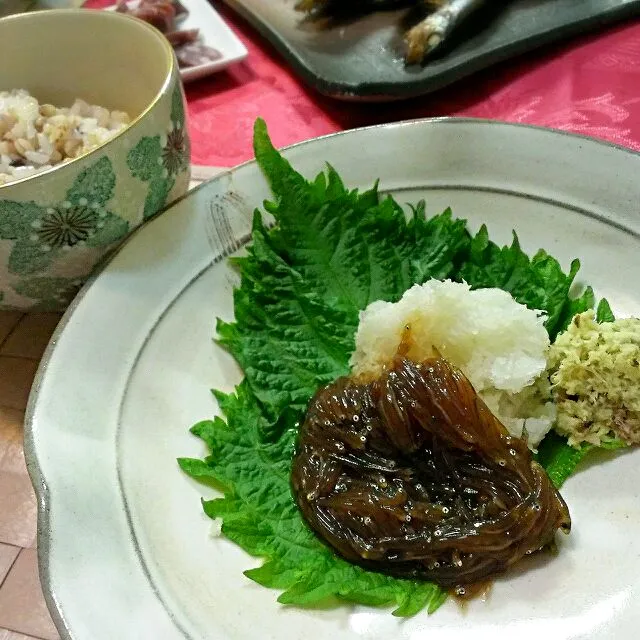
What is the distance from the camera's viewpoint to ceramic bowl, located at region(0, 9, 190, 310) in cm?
153

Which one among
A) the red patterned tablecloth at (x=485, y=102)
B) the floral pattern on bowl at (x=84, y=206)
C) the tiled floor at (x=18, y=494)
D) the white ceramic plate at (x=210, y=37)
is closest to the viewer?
the tiled floor at (x=18, y=494)

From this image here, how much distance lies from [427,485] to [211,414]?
54 centimetres

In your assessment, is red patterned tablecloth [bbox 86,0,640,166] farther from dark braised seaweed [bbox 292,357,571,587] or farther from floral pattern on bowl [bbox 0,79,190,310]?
dark braised seaweed [bbox 292,357,571,587]

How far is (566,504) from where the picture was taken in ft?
4.55

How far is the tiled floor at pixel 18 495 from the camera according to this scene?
4.64 ft

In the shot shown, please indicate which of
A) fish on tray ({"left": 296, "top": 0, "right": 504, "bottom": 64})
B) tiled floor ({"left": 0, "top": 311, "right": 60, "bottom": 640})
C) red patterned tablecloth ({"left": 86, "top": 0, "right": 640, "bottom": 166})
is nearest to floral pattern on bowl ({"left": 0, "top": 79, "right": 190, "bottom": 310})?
tiled floor ({"left": 0, "top": 311, "right": 60, "bottom": 640})

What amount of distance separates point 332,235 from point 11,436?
100cm

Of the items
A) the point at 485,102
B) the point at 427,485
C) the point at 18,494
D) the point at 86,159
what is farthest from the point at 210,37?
the point at 427,485

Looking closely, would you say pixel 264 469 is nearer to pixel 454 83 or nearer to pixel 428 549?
pixel 428 549

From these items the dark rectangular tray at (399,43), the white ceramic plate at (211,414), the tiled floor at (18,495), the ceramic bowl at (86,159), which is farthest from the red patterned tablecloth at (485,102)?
the tiled floor at (18,495)

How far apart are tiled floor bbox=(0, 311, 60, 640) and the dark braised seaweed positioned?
62cm

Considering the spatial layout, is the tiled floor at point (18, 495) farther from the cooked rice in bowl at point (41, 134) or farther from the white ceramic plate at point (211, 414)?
the cooked rice in bowl at point (41, 134)

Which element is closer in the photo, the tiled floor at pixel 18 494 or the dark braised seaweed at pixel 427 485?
the dark braised seaweed at pixel 427 485

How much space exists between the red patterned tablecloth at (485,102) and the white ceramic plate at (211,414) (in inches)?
25.1
